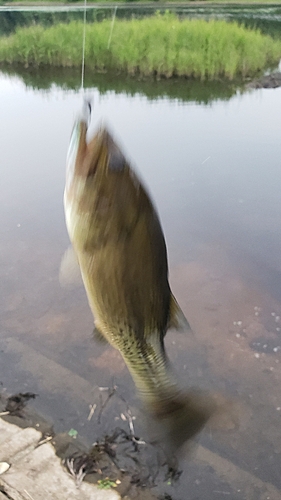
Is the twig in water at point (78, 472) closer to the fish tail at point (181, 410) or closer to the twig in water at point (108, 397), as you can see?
the twig in water at point (108, 397)

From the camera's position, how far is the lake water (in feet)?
9.48

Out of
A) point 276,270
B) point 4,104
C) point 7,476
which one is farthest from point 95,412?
point 4,104

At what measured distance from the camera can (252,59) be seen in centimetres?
1134

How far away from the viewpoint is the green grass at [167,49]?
35.2 feet

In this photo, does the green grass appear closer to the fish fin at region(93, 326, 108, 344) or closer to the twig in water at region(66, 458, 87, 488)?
the twig in water at region(66, 458, 87, 488)

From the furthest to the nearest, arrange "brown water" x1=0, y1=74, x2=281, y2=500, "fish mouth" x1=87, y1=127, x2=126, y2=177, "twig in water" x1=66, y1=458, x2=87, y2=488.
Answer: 1. "brown water" x1=0, y1=74, x2=281, y2=500
2. "twig in water" x1=66, y1=458, x2=87, y2=488
3. "fish mouth" x1=87, y1=127, x2=126, y2=177

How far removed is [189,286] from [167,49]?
8.31 meters

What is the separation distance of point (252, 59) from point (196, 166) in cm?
612

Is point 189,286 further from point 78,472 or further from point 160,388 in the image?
point 160,388

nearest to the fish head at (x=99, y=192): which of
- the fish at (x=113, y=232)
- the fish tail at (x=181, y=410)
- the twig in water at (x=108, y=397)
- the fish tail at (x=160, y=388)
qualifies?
the fish at (x=113, y=232)

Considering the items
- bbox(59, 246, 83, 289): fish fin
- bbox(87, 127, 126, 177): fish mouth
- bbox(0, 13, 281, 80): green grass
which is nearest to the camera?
bbox(87, 127, 126, 177): fish mouth

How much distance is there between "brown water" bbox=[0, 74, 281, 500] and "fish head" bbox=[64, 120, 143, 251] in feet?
0.28

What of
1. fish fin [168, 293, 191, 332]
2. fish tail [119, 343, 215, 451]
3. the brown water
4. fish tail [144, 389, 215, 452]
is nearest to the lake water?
the brown water

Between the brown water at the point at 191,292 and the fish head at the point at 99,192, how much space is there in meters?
0.09
